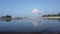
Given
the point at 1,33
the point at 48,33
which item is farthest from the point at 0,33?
the point at 48,33

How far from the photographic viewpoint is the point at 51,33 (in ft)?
17.9

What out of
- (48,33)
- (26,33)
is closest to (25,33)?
(26,33)

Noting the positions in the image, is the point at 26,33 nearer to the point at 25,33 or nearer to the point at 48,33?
the point at 25,33

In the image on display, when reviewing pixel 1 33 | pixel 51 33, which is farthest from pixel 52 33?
pixel 1 33

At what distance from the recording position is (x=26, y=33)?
566 centimetres

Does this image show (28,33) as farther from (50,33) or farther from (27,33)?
(50,33)

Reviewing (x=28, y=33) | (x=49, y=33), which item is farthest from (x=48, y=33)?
(x=28, y=33)

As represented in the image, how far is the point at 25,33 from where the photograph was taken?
5656 mm

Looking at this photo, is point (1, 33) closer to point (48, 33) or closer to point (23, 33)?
point (23, 33)

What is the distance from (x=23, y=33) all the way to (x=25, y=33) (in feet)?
0.30

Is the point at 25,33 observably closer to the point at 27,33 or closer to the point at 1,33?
the point at 27,33

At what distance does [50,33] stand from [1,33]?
2.17m

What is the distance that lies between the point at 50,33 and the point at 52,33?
0.29 ft

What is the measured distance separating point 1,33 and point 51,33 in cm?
221
